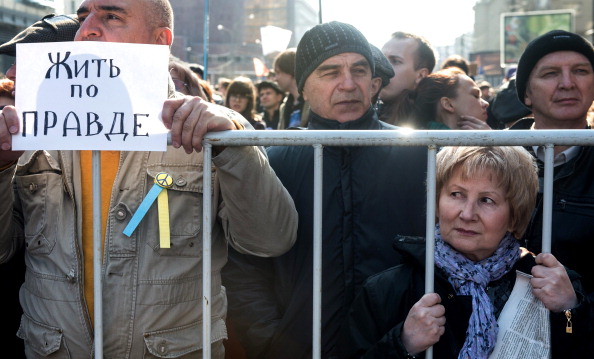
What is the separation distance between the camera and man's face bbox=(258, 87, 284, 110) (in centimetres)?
809

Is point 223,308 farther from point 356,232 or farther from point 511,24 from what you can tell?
point 511,24

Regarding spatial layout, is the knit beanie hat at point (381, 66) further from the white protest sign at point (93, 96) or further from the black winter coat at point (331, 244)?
the white protest sign at point (93, 96)

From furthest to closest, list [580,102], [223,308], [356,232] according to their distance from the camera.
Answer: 1. [580,102]
2. [356,232]
3. [223,308]

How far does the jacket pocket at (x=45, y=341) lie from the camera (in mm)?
1832

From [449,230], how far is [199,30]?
2798 inches

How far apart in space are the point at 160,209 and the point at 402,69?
2668 millimetres

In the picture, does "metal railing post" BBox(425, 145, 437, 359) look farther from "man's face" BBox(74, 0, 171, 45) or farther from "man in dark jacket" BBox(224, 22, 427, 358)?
"man's face" BBox(74, 0, 171, 45)

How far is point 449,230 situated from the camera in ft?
6.07

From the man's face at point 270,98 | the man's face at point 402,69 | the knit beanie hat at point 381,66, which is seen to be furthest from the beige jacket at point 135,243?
the man's face at point 270,98

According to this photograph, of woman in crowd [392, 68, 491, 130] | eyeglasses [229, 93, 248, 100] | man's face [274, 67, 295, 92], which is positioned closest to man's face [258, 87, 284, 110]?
eyeglasses [229, 93, 248, 100]

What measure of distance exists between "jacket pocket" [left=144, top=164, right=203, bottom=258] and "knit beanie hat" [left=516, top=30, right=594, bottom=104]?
182cm

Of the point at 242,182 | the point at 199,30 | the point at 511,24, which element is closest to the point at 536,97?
the point at 242,182

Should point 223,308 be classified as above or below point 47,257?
below

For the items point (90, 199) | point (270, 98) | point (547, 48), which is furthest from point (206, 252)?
point (270, 98)
